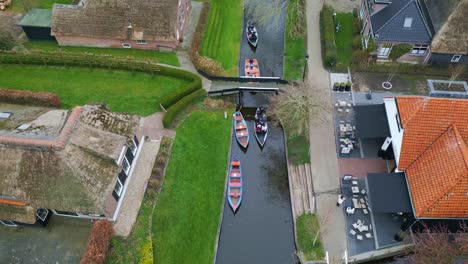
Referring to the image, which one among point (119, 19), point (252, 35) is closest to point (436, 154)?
point (252, 35)

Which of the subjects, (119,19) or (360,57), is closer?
(360,57)

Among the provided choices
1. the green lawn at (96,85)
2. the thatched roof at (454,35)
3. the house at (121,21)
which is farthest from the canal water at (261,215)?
the thatched roof at (454,35)

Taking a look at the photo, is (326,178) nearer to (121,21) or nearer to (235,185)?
(235,185)

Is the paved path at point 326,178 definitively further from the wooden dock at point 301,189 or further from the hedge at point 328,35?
the hedge at point 328,35

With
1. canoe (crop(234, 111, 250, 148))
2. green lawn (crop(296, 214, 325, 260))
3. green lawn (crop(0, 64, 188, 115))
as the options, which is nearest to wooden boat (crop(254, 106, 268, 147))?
canoe (crop(234, 111, 250, 148))

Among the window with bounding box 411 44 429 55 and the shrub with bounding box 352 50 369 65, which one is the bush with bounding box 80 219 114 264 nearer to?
the shrub with bounding box 352 50 369 65

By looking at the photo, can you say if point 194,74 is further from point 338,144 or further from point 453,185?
point 453,185

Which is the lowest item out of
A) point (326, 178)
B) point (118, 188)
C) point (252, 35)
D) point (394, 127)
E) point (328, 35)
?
point (118, 188)
